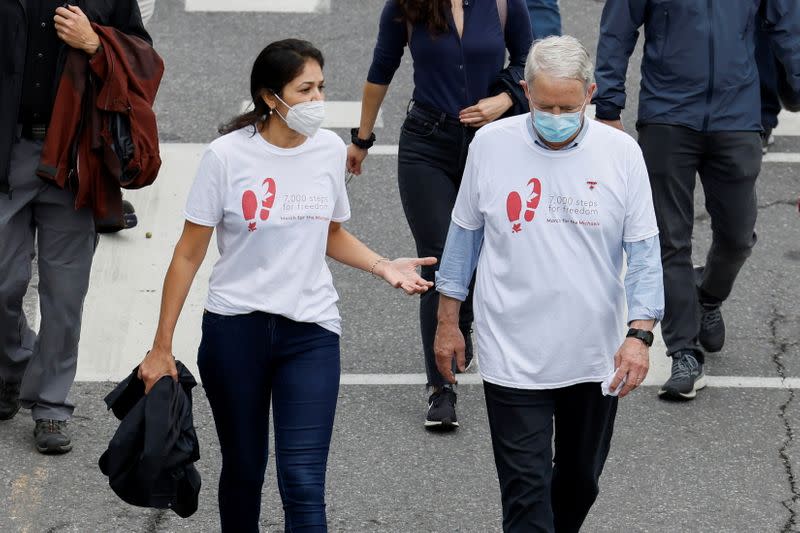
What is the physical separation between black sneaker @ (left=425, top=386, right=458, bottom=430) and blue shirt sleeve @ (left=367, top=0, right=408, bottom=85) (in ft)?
4.57

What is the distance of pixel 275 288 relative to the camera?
4941mm

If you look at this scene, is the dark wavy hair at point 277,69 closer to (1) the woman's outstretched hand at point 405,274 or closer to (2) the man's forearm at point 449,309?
(1) the woman's outstretched hand at point 405,274

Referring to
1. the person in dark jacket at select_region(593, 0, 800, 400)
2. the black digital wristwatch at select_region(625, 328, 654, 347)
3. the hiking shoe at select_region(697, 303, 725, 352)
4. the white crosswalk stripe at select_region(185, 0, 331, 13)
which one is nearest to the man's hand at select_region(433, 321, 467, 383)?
the black digital wristwatch at select_region(625, 328, 654, 347)

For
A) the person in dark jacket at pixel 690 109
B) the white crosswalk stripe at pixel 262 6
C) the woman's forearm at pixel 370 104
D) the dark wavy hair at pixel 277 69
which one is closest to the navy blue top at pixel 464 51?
→ the woman's forearm at pixel 370 104

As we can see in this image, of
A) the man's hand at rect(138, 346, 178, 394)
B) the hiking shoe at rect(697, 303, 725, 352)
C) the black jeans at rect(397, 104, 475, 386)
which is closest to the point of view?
the man's hand at rect(138, 346, 178, 394)

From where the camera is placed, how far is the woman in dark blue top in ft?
20.9

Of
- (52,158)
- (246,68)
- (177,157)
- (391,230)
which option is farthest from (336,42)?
(52,158)

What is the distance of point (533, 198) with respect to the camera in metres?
4.74

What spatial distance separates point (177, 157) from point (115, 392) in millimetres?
4574

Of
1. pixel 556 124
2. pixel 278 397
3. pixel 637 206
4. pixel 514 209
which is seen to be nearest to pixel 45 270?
pixel 278 397

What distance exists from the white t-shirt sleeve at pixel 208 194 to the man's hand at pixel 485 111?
1712 mm

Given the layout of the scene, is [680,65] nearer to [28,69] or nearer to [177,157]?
[28,69]

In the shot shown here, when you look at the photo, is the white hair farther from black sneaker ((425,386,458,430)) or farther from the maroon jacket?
black sneaker ((425,386,458,430))

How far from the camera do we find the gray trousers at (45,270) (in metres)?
6.06
